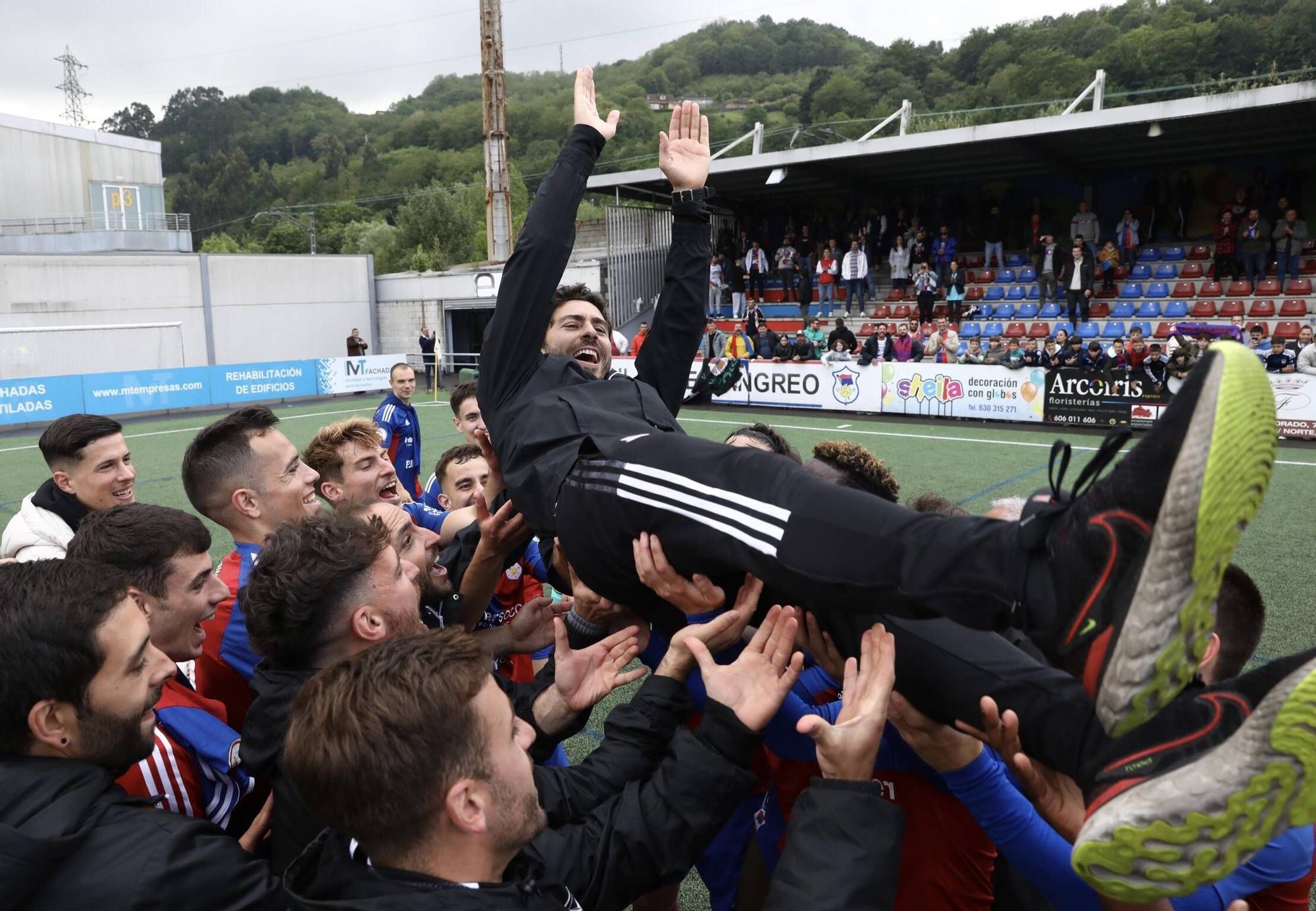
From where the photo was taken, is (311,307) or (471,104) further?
(471,104)

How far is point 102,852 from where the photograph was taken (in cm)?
163

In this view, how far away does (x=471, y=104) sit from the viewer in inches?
3098

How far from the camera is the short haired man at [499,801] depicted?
1.56 meters

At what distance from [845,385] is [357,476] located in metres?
13.7

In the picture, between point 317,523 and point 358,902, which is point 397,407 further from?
point 358,902

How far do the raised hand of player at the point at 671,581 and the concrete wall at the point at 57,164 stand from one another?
4521 cm

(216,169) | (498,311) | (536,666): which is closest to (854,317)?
(536,666)

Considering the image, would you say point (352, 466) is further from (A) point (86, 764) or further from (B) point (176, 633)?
(A) point (86, 764)

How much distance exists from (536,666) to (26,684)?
2993mm

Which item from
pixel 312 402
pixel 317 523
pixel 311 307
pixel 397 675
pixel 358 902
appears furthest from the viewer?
pixel 311 307

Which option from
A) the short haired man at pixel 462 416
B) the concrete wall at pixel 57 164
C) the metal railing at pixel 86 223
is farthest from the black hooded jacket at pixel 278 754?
the concrete wall at pixel 57 164

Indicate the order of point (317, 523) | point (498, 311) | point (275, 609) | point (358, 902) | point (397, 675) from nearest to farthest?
point (358, 902), point (397, 675), point (275, 609), point (317, 523), point (498, 311)

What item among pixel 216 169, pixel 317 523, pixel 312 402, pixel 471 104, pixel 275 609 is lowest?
pixel 312 402

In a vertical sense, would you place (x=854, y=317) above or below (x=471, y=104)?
below
